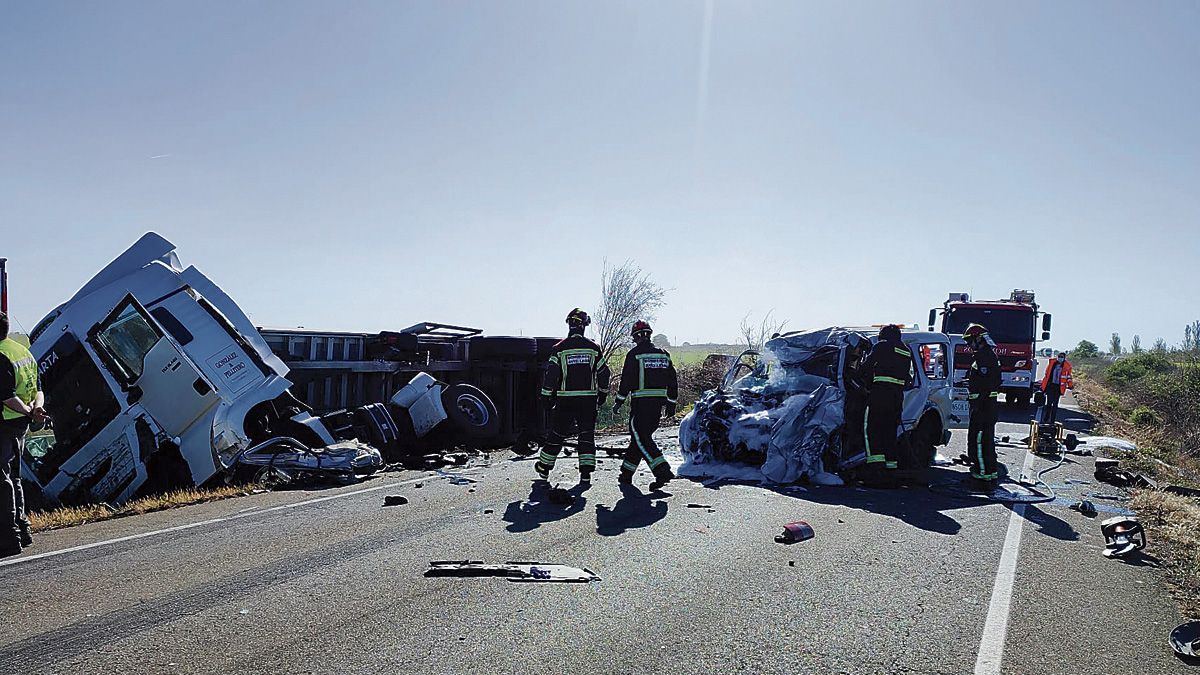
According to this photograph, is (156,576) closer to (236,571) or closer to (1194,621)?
(236,571)

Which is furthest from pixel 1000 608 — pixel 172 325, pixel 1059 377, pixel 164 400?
pixel 1059 377

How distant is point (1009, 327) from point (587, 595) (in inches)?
766

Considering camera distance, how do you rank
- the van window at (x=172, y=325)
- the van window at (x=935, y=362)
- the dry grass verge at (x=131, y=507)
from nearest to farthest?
the dry grass verge at (x=131, y=507), the van window at (x=172, y=325), the van window at (x=935, y=362)

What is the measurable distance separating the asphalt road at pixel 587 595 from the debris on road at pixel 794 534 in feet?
0.33

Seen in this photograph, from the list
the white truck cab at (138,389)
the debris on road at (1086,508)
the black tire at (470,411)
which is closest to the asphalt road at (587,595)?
the debris on road at (1086,508)

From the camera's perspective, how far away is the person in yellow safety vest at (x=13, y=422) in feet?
19.5

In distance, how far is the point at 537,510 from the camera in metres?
7.73

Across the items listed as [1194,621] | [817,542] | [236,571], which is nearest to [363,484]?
[236,571]

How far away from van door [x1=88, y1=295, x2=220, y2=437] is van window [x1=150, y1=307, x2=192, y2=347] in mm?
160

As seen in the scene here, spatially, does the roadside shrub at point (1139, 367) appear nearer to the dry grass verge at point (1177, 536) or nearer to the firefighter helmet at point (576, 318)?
the dry grass verge at point (1177, 536)

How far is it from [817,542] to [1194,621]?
8.07 feet

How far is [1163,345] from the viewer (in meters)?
40.8

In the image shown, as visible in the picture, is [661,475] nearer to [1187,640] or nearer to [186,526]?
[186,526]

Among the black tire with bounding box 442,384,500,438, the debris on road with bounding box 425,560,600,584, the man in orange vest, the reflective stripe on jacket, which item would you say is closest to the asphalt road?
the debris on road with bounding box 425,560,600,584
